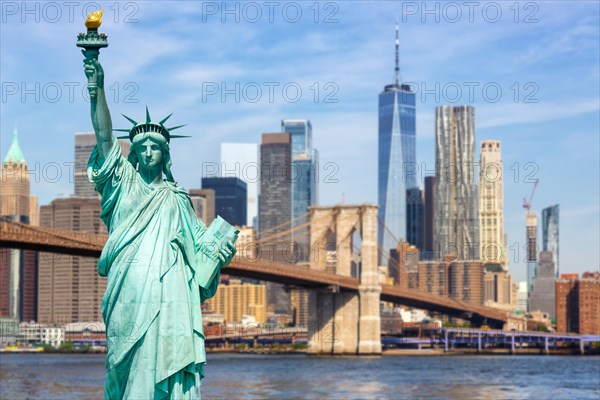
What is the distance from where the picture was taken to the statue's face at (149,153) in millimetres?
9914

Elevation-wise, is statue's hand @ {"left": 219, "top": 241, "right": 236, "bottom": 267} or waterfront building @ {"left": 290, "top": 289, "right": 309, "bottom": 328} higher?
statue's hand @ {"left": 219, "top": 241, "right": 236, "bottom": 267}

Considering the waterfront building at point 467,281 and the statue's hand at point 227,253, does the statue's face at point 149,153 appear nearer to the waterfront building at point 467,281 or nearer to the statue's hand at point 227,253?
the statue's hand at point 227,253

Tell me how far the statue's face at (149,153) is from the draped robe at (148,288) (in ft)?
0.40

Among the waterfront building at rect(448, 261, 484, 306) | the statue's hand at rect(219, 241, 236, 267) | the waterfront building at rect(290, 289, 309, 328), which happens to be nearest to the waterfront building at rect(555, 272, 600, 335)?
the waterfront building at rect(290, 289, 309, 328)

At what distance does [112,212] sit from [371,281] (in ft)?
238

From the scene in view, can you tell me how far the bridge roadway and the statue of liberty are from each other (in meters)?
39.1

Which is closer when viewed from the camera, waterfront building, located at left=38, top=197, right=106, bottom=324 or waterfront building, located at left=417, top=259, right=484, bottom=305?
waterfront building, located at left=38, top=197, right=106, bottom=324

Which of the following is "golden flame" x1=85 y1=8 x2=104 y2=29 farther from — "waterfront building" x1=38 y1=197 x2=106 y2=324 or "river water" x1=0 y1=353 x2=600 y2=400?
"waterfront building" x1=38 y1=197 x2=106 y2=324

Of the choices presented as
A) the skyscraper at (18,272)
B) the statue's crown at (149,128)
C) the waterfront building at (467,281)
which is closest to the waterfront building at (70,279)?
the skyscraper at (18,272)

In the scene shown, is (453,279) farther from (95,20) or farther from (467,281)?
(95,20)

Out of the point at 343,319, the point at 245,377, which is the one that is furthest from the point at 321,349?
the point at 245,377

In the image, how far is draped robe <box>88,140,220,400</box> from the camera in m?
9.53

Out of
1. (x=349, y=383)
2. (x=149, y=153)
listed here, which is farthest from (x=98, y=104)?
(x=349, y=383)

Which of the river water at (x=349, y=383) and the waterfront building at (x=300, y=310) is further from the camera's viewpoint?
the waterfront building at (x=300, y=310)
